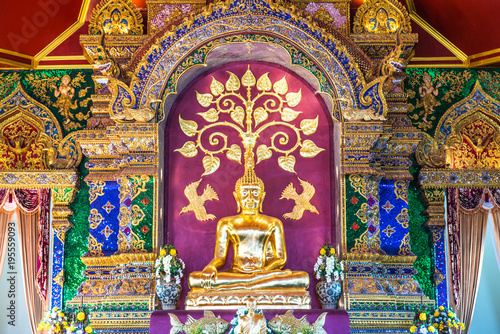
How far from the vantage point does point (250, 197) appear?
35.0ft

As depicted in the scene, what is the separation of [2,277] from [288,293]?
5341 millimetres

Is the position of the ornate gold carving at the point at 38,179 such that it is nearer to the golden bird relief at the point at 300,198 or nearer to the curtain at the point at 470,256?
the golden bird relief at the point at 300,198

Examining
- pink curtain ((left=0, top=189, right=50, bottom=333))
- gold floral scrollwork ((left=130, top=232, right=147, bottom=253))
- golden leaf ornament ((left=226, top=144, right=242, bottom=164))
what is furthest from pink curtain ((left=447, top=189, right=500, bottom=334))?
pink curtain ((left=0, top=189, right=50, bottom=333))

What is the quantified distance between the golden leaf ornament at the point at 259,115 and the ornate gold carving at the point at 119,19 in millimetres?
2225

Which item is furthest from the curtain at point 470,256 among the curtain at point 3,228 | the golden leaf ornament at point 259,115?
the curtain at point 3,228

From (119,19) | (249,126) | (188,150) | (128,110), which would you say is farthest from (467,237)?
(119,19)

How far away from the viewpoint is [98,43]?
35.4ft

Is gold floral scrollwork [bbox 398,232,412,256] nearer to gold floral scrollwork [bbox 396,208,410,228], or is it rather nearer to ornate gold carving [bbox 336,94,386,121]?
gold floral scrollwork [bbox 396,208,410,228]

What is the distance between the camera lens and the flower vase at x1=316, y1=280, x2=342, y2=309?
9969mm

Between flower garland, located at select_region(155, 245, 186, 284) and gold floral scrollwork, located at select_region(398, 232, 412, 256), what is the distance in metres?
3.22

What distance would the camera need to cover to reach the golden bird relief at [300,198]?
10.9 meters

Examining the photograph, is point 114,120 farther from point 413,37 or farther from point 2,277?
point 413,37

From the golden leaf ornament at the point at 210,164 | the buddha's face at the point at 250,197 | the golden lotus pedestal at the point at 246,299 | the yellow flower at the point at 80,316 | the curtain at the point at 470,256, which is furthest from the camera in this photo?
the curtain at the point at 470,256

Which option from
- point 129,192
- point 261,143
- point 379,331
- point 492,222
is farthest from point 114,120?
point 492,222
